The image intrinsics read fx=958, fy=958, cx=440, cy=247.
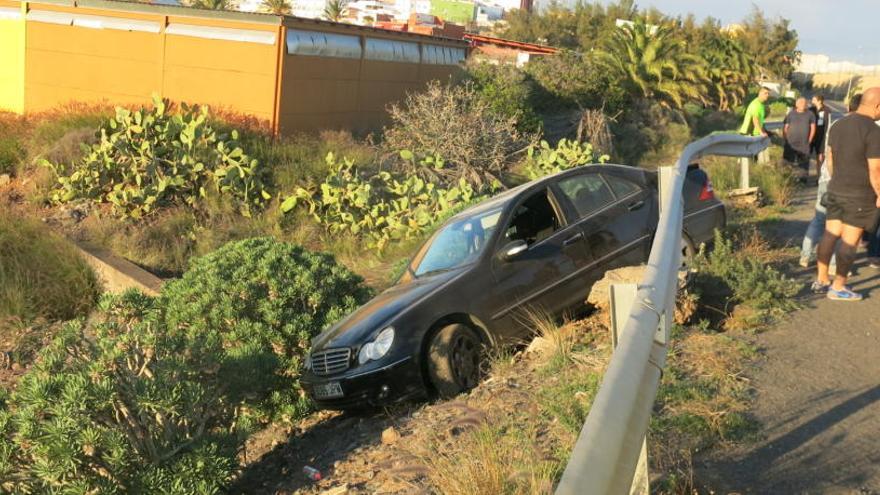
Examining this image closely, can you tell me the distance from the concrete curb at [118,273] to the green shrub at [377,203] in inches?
110

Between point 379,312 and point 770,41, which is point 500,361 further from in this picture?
point 770,41

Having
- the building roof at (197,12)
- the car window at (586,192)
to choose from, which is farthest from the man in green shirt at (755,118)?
the car window at (586,192)

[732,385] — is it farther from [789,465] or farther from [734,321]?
[734,321]

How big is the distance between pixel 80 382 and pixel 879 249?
26.1ft

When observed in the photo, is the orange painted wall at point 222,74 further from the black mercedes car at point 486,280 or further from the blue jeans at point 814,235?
the blue jeans at point 814,235

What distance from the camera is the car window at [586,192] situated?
28.4 feet

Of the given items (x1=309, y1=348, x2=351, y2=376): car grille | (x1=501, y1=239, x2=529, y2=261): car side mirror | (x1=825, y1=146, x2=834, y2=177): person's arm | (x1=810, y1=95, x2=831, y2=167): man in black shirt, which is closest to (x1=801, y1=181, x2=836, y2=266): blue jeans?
(x1=825, y1=146, x2=834, y2=177): person's arm

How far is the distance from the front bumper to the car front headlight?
0.36 feet

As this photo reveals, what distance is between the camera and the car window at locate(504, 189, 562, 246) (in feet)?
27.5

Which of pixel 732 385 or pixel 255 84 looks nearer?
pixel 732 385

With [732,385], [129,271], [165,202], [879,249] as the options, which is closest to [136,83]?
[165,202]

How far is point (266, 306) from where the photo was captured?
8.52m

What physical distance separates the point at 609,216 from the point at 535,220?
71 cm

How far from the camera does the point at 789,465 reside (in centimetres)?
450
